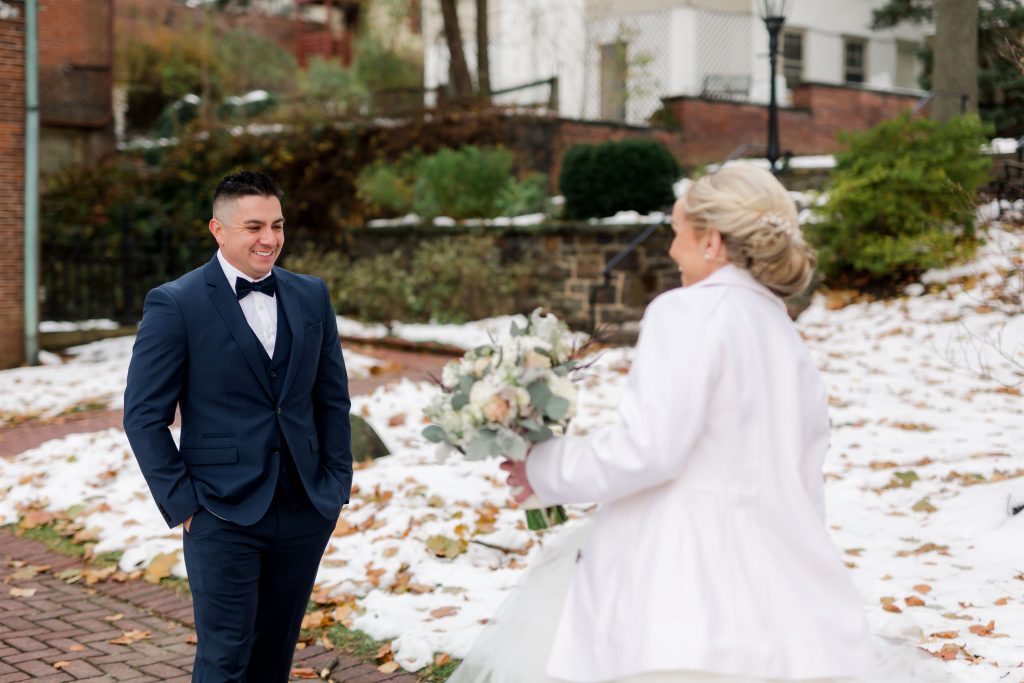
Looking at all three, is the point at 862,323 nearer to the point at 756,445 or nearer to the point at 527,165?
the point at 527,165

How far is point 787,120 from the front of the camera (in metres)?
20.4

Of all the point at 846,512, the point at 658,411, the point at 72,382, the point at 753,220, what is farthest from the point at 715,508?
the point at 72,382

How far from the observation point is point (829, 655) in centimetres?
249

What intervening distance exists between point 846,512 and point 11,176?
37.2ft

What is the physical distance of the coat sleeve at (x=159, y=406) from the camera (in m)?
3.21

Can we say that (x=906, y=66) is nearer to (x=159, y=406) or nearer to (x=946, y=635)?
(x=946, y=635)

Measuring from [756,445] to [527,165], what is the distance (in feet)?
51.6

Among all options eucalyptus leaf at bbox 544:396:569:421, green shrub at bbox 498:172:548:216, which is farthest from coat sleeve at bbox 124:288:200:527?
green shrub at bbox 498:172:548:216

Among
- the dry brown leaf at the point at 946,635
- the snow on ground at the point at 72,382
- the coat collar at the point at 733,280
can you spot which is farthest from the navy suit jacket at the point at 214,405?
the snow on ground at the point at 72,382

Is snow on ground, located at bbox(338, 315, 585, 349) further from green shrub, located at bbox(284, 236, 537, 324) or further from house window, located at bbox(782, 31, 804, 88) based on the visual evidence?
house window, located at bbox(782, 31, 804, 88)

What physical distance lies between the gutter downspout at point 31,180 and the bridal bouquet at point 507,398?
12.6m

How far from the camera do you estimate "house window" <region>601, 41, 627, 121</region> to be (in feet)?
72.0

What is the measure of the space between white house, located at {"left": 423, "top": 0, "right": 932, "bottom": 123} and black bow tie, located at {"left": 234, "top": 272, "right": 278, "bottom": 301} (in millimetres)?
17844

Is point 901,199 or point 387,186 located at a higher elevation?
point 387,186
